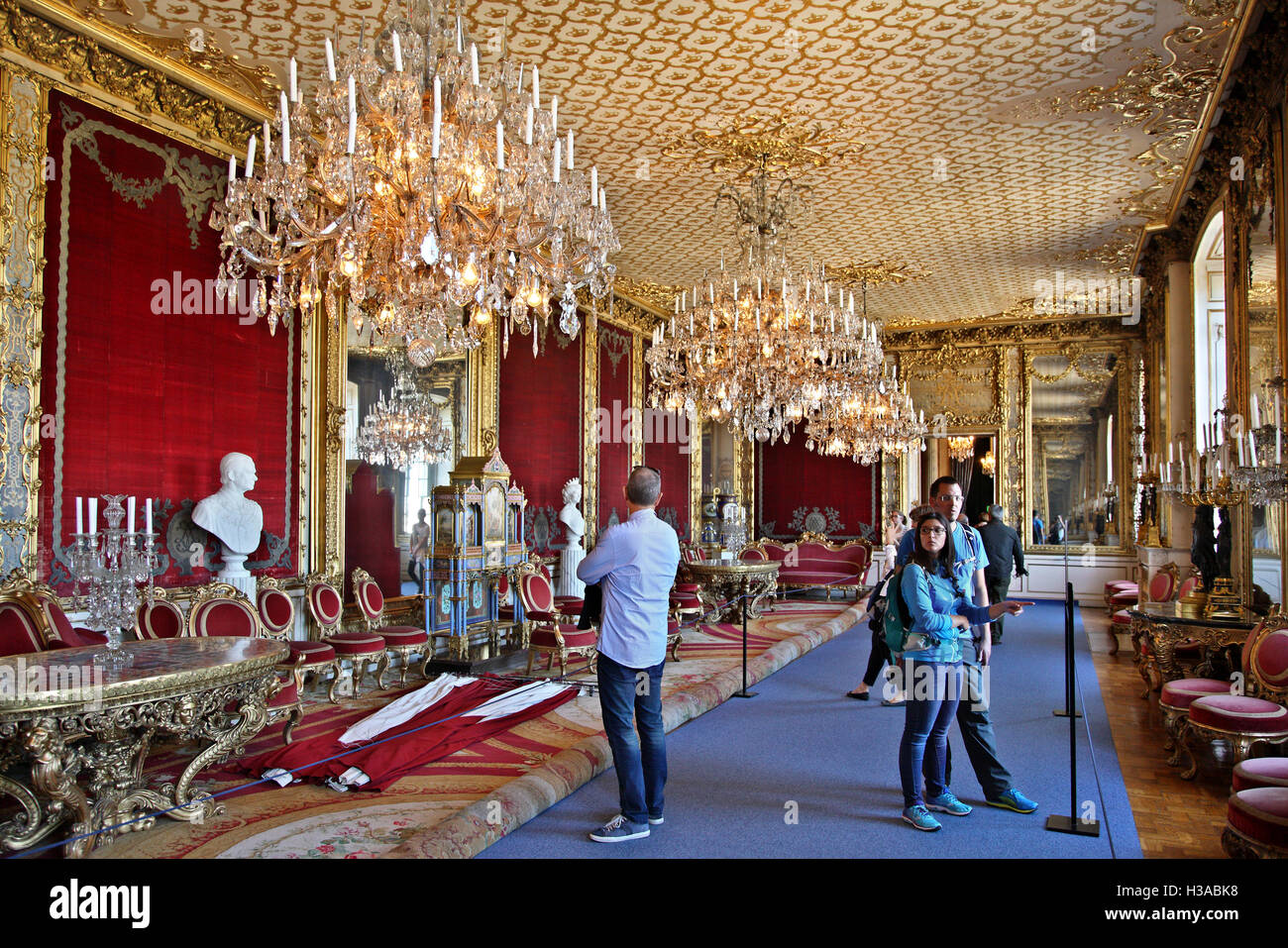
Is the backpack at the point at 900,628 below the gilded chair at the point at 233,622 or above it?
above

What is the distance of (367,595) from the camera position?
6.70 metres

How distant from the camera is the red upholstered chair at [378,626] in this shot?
6.54 m

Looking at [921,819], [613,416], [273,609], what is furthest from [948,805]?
[613,416]

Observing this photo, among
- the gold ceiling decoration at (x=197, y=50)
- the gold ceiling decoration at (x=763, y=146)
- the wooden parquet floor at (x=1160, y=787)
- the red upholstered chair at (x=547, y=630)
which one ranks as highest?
the gold ceiling decoration at (x=197, y=50)

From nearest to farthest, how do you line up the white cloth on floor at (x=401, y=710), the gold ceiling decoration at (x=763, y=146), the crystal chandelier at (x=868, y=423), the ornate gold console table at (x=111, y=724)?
the ornate gold console table at (x=111, y=724) → the white cloth on floor at (x=401, y=710) → the gold ceiling decoration at (x=763, y=146) → the crystal chandelier at (x=868, y=423)

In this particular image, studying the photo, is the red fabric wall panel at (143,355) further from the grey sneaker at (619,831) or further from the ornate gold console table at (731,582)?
the ornate gold console table at (731,582)

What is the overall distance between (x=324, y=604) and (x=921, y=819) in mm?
4616

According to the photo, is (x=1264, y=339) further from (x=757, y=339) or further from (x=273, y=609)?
(x=273, y=609)

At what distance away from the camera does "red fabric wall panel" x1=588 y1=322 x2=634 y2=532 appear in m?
11.4

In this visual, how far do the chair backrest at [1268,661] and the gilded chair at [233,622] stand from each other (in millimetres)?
5016

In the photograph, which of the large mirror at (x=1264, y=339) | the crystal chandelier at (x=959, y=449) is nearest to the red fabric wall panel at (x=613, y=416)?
the crystal chandelier at (x=959, y=449)

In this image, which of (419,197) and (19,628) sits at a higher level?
(419,197)

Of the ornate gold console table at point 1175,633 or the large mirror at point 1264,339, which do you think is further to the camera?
the ornate gold console table at point 1175,633
